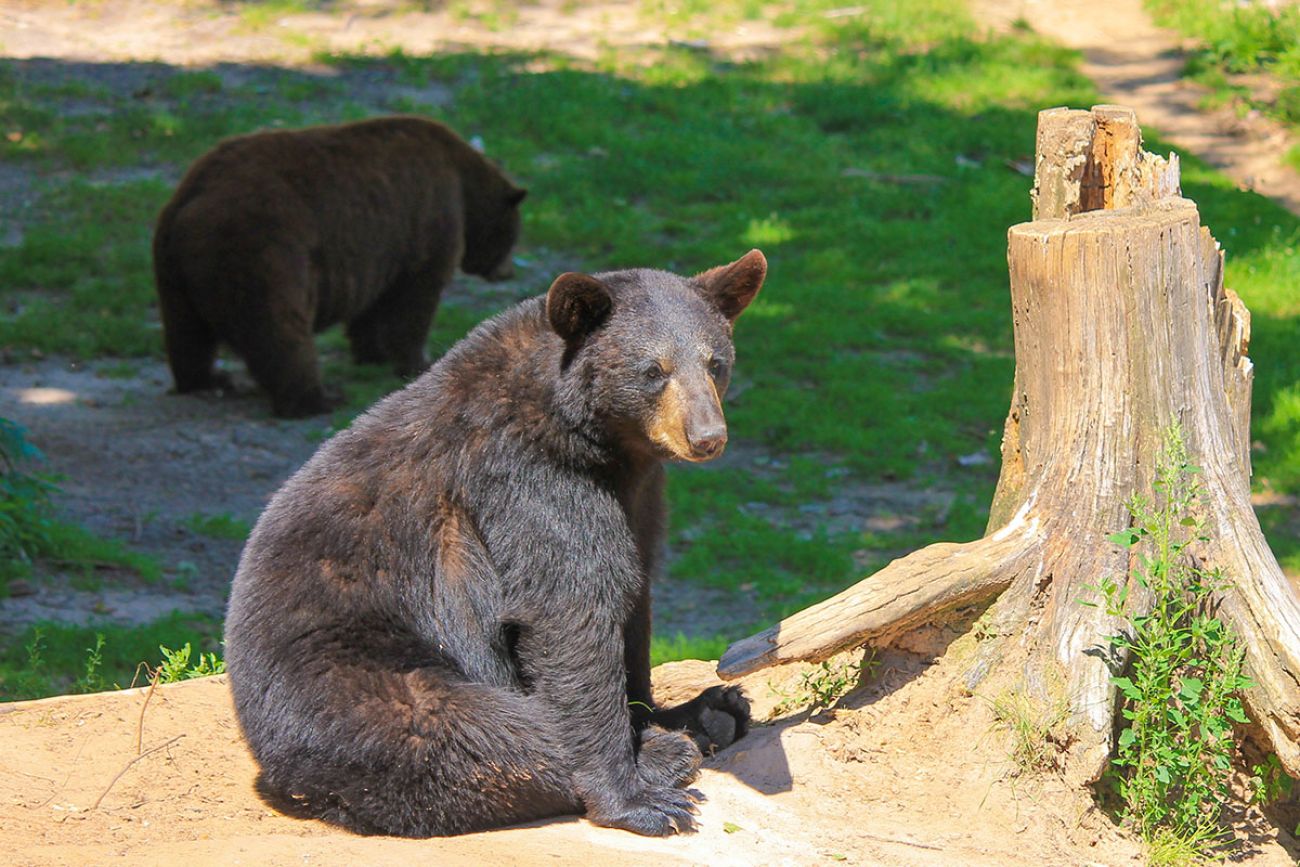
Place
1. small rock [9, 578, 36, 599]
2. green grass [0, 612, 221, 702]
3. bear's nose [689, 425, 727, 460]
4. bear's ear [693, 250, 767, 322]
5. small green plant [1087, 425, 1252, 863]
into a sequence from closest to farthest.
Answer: bear's nose [689, 425, 727, 460]
small green plant [1087, 425, 1252, 863]
bear's ear [693, 250, 767, 322]
green grass [0, 612, 221, 702]
small rock [9, 578, 36, 599]

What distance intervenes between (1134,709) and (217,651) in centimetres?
471

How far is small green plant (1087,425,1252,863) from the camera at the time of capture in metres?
5.06

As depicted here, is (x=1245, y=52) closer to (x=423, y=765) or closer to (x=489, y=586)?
(x=489, y=586)

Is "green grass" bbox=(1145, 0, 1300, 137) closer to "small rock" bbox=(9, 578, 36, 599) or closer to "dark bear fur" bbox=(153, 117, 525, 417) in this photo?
"dark bear fur" bbox=(153, 117, 525, 417)

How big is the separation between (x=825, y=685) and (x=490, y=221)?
8309 mm

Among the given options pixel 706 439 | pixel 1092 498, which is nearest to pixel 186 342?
pixel 706 439

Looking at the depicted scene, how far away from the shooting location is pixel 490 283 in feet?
46.1

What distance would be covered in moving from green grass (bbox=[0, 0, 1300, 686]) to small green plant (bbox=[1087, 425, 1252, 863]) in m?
3.17

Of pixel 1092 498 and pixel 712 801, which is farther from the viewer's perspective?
pixel 1092 498

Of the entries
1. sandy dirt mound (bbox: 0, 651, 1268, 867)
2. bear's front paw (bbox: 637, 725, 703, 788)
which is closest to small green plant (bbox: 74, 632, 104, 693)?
sandy dirt mound (bbox: 0, 651, 1268, 867)

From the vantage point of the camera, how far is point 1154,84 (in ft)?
54.0

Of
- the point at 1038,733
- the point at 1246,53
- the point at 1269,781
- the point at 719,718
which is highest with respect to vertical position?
the point at 1246,53

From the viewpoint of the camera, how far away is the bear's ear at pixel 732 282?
5.28m

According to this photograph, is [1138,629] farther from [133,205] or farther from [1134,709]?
[133,205]
